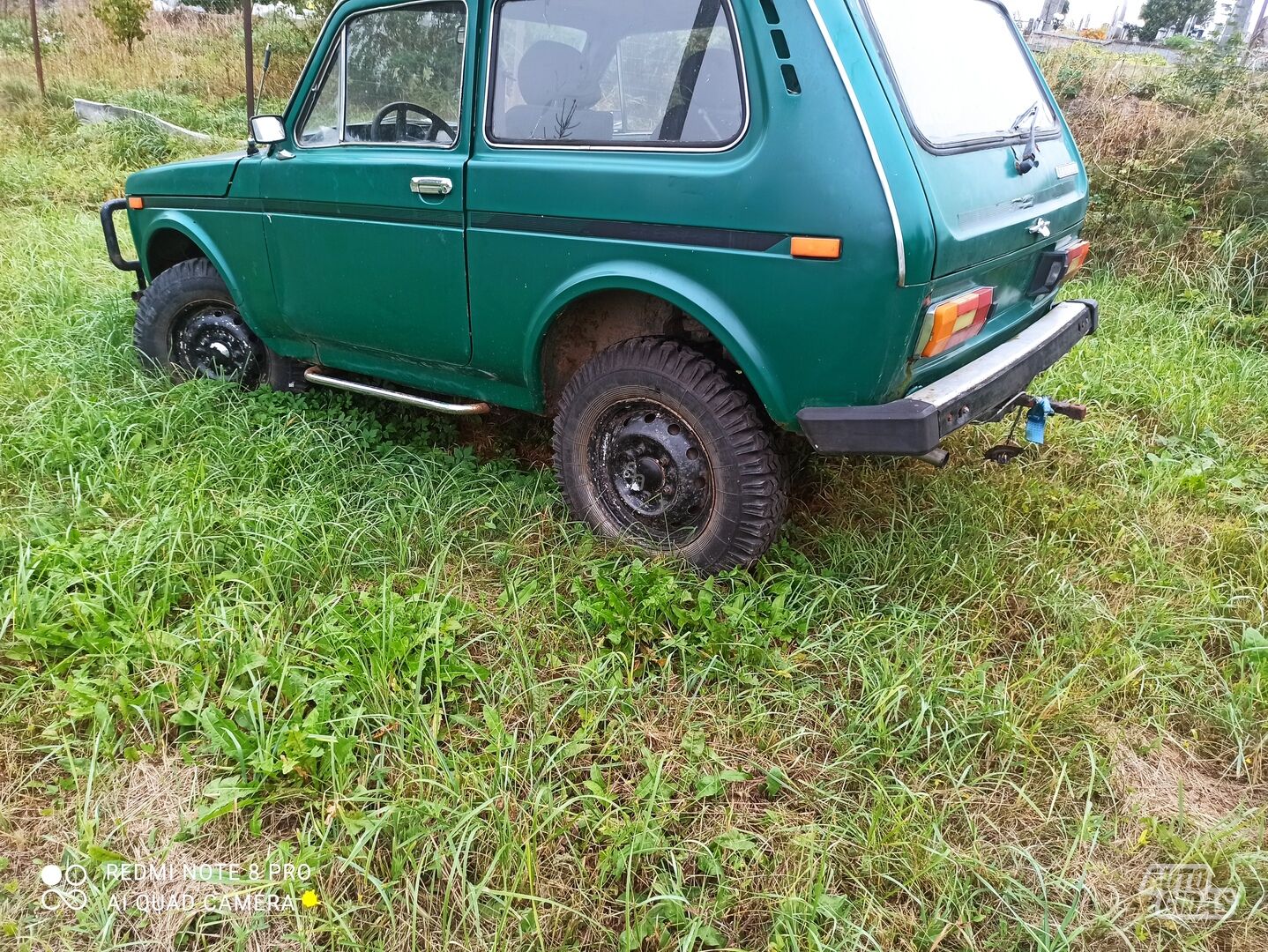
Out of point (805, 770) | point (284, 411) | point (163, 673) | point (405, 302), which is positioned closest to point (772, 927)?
point (805, 770)

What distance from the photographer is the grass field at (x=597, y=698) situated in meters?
1.85

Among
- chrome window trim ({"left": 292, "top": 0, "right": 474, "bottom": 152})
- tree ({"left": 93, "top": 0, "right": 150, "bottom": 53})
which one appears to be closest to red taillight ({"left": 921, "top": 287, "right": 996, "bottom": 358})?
chrome window trim ({"left": 292, "top": 0, "right": 474, "bottom": 152})

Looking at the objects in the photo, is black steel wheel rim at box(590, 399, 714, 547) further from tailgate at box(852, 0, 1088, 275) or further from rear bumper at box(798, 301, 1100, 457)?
tailgate at box(852, 0, 1088, 275)

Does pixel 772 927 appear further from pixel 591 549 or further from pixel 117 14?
pixel 117 14

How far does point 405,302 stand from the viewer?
316 centimetres

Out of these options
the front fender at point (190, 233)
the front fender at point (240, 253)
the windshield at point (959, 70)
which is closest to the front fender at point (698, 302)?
the windshield at point (959, 70)

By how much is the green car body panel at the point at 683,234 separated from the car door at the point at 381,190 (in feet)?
0.04

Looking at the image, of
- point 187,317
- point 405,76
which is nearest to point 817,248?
point 405,76

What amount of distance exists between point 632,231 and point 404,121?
119cm

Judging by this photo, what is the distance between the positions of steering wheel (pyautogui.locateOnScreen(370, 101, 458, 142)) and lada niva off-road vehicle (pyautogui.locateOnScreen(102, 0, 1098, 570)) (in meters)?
0.01

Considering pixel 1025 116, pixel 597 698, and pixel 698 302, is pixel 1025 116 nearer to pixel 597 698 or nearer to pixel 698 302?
pixel 698 302

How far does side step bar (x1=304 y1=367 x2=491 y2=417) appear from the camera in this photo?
321 centimetres

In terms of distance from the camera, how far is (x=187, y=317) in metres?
4.11

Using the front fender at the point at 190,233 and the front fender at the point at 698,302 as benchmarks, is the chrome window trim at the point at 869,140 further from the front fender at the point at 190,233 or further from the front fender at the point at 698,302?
the front fender at the point at 190,233
